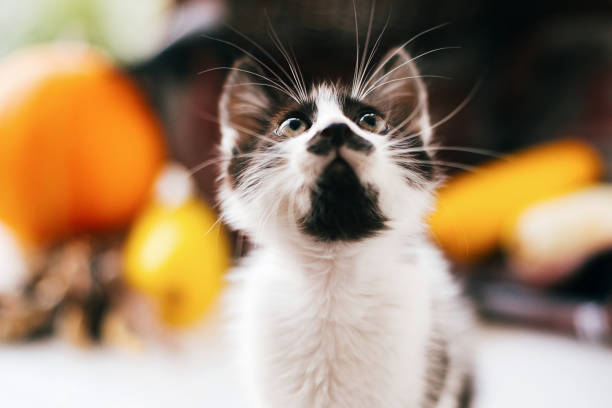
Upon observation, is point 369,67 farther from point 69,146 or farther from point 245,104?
point 69,146

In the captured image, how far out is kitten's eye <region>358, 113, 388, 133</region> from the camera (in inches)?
11.6

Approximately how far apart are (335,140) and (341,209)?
0.04 meters

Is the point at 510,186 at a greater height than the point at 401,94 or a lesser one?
greater

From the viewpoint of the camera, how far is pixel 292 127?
29cm

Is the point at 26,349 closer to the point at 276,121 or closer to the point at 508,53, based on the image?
the point at 276,121

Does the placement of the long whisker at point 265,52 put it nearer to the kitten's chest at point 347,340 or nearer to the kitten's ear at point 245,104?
the kitten's ear at point 245,104

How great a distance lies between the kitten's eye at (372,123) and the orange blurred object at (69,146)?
59cm

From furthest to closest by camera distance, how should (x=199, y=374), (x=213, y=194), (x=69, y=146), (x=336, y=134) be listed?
(x=69, y=146) < (x=199, y=374) < (x=213, y=194) < (x=336, y=134)

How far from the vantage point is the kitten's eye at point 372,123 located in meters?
0.29

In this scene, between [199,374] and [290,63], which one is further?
[199,374]

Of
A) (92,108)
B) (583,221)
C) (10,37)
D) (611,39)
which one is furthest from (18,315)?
(611,39)

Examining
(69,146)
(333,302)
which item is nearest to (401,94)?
(333,302)

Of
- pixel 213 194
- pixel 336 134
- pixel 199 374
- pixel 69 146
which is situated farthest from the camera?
pixel 69 146

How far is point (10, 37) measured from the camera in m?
1.08
